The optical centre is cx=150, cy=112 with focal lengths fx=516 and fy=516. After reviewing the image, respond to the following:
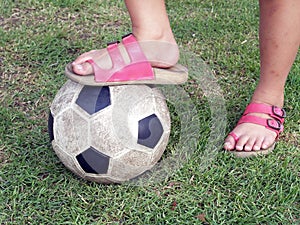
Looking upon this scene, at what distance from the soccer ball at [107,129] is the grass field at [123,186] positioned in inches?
5.3

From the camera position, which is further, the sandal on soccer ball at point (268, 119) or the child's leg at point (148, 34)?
the sandal on soccer ball at point (268, 119)

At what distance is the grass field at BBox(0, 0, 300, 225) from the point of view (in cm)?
219

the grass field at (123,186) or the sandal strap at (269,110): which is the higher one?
the sandal strap at (269,110)

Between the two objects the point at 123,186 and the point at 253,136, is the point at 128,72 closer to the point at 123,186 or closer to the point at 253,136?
the point at 123,186

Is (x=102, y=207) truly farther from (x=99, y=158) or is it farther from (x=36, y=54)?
(x=36, y=54)

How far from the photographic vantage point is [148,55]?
7.55 feet

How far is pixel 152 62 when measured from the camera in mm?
2318

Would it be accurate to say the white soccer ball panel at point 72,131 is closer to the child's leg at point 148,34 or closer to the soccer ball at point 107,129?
the soccer ball at point 107,129

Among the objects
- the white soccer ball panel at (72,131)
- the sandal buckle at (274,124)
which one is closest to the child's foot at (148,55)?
the white soccer ball panel at (72,131)

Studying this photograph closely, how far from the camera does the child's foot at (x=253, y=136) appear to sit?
8.21 feet

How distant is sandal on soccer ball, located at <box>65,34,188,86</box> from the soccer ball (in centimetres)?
3

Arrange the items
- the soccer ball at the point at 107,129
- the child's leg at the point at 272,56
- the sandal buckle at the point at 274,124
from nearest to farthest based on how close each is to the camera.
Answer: the soccer ball at the point at 107,129 → the child's leg at the point at 272,56 → the sandal buckle at the point at 274,124

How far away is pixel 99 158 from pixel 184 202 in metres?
0.42

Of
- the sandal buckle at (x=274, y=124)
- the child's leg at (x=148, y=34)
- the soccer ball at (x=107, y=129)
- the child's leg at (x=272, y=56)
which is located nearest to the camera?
the soccer ball at (x=107, y=129)
